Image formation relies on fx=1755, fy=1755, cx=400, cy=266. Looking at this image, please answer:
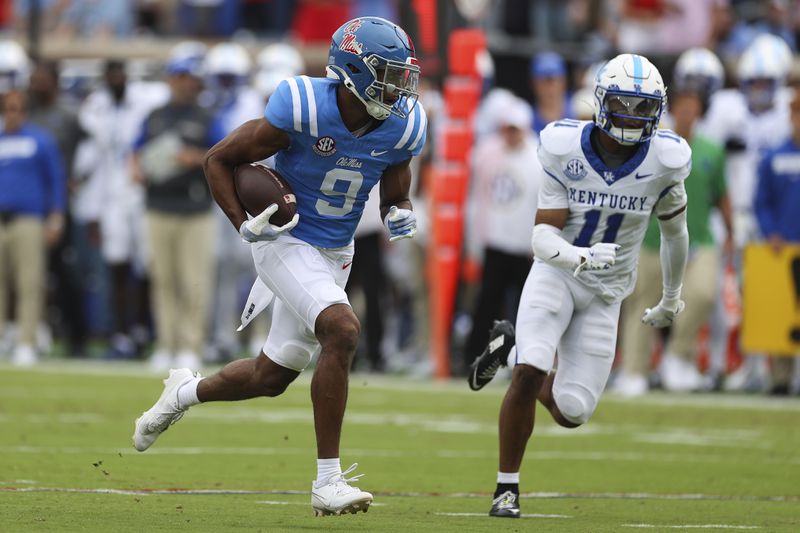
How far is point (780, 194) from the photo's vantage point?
12.5 meters

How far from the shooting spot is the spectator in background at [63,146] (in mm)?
14781

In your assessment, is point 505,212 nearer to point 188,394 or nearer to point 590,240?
point 590,240

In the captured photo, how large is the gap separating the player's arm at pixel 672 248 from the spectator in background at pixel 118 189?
8.17 meters

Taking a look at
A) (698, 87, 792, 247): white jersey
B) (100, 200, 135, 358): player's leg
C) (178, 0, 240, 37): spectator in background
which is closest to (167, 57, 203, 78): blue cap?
(100, 200, 135, 358): player's leg

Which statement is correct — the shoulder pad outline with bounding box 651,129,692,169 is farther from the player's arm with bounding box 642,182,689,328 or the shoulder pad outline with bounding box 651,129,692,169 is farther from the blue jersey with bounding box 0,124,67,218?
the blue jersey with bounding box 0,124,67,218

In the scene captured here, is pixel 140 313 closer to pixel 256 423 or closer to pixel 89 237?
pixel 89 237

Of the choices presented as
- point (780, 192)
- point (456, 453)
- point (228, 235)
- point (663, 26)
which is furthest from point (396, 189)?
point (663, 26)

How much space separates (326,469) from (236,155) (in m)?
1.32

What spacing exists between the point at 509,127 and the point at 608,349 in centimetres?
617

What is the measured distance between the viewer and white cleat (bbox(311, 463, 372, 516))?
6.19 metres

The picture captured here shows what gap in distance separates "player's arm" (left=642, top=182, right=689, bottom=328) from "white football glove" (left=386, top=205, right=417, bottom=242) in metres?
1.12

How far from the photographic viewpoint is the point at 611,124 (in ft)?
23.3

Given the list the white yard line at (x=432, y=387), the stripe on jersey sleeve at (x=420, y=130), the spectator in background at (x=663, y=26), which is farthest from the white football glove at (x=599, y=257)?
the spectator in background at (x=663, y=26)

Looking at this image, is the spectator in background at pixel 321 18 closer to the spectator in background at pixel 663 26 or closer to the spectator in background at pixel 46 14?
the spectator in background at pixel 46 14
